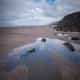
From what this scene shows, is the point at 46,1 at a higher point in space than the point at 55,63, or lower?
higher

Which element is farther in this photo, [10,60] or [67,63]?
[10,60]

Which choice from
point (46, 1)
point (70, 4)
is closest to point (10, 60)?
point (46, 1)

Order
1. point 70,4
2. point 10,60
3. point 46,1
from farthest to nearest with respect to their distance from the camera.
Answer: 1. point 70,4
2. point 46,1
3. point 10,60

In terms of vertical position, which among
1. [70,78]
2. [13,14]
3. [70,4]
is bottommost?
[70,78]

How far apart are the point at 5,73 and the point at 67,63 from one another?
1685 mm

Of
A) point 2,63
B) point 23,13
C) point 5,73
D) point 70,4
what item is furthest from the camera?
point 23,13

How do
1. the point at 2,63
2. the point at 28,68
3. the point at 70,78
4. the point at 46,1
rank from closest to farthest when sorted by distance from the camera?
the point at 70,78, the point at 28,68, the point at 2,63, the point at 46,1

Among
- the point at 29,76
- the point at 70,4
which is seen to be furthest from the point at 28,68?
the point at 70,4

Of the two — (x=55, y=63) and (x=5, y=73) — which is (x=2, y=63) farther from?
(x=55, y=63)

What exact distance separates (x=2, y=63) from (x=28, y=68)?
0.80 metres

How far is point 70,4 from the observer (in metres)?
3.65

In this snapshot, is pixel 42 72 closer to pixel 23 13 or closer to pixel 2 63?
pixel 2 63

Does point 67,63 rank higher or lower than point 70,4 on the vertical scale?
lower

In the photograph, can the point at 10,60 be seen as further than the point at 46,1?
No
